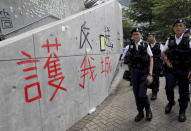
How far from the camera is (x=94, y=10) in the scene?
13.7ft

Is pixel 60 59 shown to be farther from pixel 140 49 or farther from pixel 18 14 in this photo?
pixel 18 14

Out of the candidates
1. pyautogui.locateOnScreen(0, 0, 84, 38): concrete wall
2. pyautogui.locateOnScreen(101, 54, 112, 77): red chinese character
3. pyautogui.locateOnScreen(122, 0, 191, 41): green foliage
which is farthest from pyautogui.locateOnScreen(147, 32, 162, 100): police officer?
pyautogui.locateOnScreen(122, 0, 191, 41): green foliage

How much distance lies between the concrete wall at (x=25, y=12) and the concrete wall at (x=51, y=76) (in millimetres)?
2339

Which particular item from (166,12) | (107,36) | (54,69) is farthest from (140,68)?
(166,12)

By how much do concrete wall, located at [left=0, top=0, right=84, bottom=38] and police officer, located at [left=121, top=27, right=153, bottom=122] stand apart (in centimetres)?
351

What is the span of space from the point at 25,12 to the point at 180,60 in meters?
4.72

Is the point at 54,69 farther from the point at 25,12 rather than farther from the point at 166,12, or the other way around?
the point at 166,12

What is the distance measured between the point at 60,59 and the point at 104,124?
5.13 ft

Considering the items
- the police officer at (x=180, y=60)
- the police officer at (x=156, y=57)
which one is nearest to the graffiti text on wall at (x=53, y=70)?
the police officer at (x=180, y=60)

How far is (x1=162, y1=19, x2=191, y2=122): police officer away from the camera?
2.91m

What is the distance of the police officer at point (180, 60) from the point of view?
9.54ft

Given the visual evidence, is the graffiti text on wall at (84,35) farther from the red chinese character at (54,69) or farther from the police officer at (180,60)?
the police officer at (180,60)

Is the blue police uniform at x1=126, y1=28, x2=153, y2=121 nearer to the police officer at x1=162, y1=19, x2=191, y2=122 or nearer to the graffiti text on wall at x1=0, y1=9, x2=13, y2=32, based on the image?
the police officer at x1=162, y1=19, x2=191, y2=122

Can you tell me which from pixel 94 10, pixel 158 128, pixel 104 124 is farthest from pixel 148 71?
pixel 94 10
